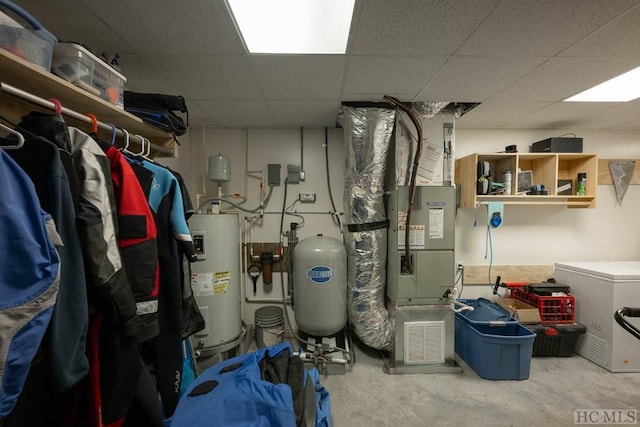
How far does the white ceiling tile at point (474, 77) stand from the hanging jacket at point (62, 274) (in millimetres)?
1922

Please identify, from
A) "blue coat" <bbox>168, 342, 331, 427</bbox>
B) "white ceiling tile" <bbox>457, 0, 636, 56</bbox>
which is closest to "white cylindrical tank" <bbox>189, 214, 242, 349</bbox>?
"blue coat" <bbox>168, 342, 331, 427</bbox>

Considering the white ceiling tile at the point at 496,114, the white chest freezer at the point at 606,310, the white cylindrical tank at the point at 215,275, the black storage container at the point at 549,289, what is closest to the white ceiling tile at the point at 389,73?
the white ceiling tile at the point at 496,114

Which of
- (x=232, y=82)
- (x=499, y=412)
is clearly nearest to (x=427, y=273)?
(x=499, y=412)

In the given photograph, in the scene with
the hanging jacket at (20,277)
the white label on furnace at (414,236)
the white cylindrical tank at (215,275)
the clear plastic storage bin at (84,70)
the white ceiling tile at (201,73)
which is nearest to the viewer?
the hanging jacket at (20,277)

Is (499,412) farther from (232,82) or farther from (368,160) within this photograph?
(232,82)

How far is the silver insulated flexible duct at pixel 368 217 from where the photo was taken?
2115 mm

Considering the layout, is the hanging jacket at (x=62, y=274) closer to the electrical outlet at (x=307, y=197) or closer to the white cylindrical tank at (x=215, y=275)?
the white cylindrical tank at (x=215, y=275)

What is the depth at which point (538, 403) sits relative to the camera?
1770mm

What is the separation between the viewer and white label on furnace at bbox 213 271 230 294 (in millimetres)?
2010

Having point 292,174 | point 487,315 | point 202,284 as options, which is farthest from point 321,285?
point 487,315

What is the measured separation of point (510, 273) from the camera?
8.94 ft

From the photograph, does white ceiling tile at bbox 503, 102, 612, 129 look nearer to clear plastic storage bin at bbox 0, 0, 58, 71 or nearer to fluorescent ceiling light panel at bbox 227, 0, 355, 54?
fluorescent ceiling light panel at bbox 227, 0, 355, 54
